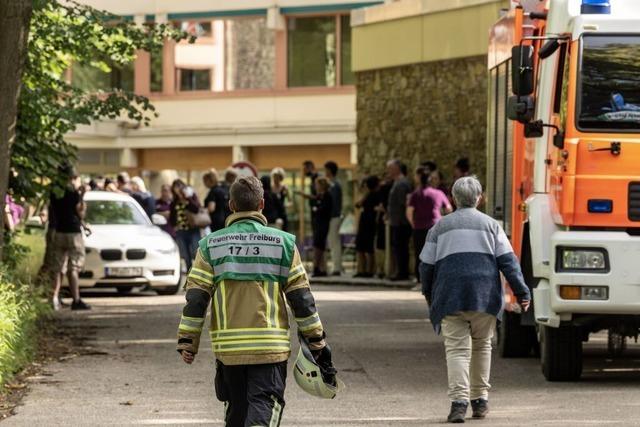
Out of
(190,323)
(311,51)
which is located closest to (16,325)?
(190,323)

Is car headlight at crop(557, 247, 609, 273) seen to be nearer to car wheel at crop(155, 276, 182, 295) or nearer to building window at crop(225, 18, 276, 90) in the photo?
car wheel at crop(155, 276, 182, 295)

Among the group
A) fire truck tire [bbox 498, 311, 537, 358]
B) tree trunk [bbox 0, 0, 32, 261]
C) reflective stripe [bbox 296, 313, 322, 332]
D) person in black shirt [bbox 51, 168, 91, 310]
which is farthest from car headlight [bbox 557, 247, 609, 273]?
person in black shirt [bbox 51, 168, 91, 310]

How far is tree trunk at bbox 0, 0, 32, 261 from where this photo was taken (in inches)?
627

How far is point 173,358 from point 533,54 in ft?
15.3

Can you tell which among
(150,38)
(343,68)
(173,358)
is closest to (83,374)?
(173,358)

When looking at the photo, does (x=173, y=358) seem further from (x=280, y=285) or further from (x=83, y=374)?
(x=280, y=285)

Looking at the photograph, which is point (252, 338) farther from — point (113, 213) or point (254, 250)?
point (113, 213)

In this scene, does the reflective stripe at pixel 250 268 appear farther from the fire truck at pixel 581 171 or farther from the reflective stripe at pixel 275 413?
the fire truck at pixel 581 171

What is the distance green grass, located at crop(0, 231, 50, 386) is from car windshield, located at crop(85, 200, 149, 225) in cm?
509

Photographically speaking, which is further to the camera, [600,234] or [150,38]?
[150,38]

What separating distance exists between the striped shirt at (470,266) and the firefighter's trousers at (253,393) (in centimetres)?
325

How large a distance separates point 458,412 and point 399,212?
1632 centimetres

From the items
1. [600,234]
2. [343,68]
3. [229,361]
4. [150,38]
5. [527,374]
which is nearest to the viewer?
[229,361]

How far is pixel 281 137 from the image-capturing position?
4866 cm
